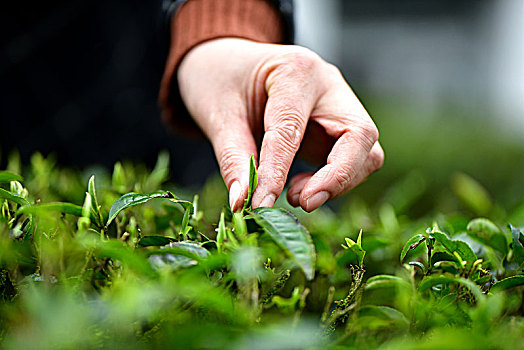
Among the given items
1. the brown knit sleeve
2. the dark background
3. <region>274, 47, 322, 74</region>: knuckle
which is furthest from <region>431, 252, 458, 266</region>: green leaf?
the dark background

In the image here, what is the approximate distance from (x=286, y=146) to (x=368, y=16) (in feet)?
27.5

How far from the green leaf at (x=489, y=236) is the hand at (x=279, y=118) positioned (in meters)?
0.17

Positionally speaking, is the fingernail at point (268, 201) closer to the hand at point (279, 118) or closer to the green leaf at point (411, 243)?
the hand at point (279, 118)

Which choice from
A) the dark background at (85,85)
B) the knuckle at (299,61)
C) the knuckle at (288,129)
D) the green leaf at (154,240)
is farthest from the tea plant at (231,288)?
the dark background at (85,85)

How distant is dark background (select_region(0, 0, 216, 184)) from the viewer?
1.46 m

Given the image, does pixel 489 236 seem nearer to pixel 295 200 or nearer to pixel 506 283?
pixel 506 283

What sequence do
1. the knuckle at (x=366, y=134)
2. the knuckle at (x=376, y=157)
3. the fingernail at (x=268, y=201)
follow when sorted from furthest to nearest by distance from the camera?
the knuckle at (x=376, y=157)
the knuckle at (x=366, y=134)
the fingernail at (x=268, y=201)

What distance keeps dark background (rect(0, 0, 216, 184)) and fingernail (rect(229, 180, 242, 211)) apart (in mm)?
867

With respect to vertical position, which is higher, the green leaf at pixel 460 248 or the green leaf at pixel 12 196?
the green leaf at pixel 12 196

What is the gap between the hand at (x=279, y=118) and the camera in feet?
2.03

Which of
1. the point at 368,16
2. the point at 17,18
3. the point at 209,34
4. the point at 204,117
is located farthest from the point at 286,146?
the point at 368,16

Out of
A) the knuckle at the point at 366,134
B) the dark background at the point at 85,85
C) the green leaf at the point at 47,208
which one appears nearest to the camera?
the green leaf at the point at 47,208

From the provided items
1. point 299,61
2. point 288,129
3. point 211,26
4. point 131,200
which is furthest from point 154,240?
point 211,26

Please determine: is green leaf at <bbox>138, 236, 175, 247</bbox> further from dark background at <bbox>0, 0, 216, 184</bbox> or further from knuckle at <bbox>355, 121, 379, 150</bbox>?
dark background at <bbox>0, 0, 216, 184</bbox>
